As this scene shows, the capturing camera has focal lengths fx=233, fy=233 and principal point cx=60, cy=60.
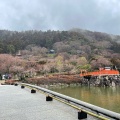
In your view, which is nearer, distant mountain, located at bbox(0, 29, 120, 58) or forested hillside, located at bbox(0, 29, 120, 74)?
forested hillside, located at bbox(0, 29, 120, 74)

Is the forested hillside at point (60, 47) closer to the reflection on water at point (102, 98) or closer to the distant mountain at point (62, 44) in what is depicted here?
the distant mountain at point (62, 44)

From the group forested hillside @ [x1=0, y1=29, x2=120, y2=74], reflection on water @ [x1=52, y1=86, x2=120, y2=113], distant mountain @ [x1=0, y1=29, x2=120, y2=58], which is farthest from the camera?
distant mountain @ [x1=0, y1=29, x2=120, y2=58]

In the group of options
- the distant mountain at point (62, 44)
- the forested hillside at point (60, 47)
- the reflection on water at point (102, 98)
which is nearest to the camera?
the reflection on water at point (102, 98)

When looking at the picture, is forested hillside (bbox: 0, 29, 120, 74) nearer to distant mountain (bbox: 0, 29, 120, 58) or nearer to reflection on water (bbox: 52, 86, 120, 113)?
distant mountain (bbox: 0, 29, 120, 58)

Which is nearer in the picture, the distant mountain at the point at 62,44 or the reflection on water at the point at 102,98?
the reflection on water at the point at 102,98

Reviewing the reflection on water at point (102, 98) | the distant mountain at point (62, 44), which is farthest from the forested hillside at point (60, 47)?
the reflection on water at point (102, 98)

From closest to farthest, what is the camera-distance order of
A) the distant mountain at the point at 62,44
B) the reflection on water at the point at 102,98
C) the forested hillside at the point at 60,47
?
the reflection on water at the point at 102,98 → the forested hillside at the point at 60,47 → the distant mountain at the point at 62,44

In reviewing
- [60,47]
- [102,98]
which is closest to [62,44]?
[60,47]

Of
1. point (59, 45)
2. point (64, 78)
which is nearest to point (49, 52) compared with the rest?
point (59, 45)

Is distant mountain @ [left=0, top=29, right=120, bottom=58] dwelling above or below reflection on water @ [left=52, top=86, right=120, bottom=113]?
above

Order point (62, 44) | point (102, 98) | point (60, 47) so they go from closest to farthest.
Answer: point (102, 98) → point (60, 47) → point (62, 44)

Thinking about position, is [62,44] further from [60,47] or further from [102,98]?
[102,98]

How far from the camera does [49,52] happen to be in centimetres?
12988

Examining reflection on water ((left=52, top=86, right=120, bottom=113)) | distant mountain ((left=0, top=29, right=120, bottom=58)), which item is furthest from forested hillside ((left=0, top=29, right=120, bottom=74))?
reflection on water ((left=52, top=86, right=120, bottom=113))
